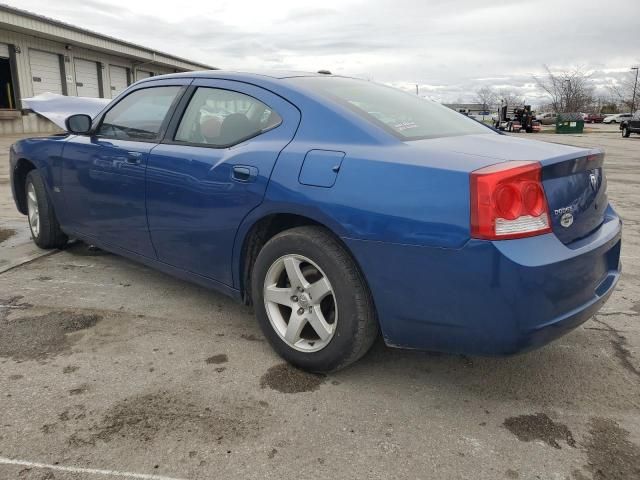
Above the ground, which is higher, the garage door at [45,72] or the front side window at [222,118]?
the garage door at [45,72]

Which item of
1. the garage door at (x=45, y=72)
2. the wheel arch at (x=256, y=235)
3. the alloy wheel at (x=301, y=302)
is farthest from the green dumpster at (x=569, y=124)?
the alloy wheel at (x=301, y=302)

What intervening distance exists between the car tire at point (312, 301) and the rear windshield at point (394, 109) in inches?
26.2

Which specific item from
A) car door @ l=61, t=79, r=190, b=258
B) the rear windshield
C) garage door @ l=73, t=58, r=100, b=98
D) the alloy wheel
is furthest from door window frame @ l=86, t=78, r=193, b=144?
garage door @ l=73, t=58, r=100, b=98

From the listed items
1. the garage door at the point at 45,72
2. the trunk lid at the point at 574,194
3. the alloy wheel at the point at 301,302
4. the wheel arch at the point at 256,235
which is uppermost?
the garage door at the point at 45,72

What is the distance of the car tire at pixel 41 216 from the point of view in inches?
174

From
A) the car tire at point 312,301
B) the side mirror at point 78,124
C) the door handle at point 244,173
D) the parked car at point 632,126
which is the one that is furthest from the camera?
the parked car at point 632,126

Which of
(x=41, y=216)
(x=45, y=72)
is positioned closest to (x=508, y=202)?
(x=41, y=216)

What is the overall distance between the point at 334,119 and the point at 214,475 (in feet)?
5.34

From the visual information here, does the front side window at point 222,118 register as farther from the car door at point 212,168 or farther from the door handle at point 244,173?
the door handle at point 244,173

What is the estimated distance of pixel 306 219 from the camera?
2559 mm

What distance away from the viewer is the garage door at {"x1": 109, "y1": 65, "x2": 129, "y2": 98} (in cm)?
2584

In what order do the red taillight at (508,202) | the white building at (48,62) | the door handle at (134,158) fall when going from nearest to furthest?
the red taillight at (508,202), the door handle at (134,158), the white building at (48,62)

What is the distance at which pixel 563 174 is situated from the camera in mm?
2236

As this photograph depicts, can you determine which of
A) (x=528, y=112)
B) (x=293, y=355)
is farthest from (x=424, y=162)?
(x=528, y=112)
